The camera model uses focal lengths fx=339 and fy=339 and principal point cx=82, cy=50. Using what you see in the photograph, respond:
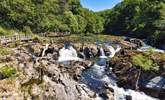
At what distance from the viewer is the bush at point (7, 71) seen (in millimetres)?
35969

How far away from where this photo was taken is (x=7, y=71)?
36438 millimetres

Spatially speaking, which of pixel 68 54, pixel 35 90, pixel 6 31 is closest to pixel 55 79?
pixel 35 90

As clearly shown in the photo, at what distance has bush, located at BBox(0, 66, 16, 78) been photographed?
118ft

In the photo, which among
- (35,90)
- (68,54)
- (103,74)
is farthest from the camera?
(68,54)

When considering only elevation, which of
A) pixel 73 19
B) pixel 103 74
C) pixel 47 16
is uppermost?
pixel 47 16

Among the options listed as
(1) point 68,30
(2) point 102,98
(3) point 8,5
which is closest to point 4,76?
(2) point 102,98

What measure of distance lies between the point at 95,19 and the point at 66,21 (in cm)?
1876

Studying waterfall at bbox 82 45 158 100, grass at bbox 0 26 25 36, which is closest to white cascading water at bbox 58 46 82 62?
waterfall at bbox 82 45 158 100

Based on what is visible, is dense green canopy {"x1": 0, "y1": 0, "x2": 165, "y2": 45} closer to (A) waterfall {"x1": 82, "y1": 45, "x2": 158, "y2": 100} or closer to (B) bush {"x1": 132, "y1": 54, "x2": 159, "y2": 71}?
(B) bush {"x1": 132, "y1": 54, "x2": 159, "y2": 71}

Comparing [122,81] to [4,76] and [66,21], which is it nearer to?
[4,76]

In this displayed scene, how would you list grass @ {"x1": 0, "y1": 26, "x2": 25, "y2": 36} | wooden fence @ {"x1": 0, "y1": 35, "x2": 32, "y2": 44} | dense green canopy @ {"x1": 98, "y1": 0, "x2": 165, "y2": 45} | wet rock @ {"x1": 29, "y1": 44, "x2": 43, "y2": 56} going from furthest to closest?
1. dense green canopy @ {"x1": 98, "y1": 0, "x2": 165, "y2": 45}
2. grass @ {"x1": 0, "y1": 26, "x2": 25, "y2": 36}
3. wooden fence @ {"x1": 0, "y1": 35, "x2": 32, "y2": 44}
4. wet rock @ {"x1": 29, "y1": 44, "x2": 43, "y2": 56}

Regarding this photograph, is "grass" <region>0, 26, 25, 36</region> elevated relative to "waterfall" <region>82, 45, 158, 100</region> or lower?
elevated

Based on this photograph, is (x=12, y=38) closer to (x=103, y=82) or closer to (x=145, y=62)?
(x=103, y=82)

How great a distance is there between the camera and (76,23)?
118625 millimetres
